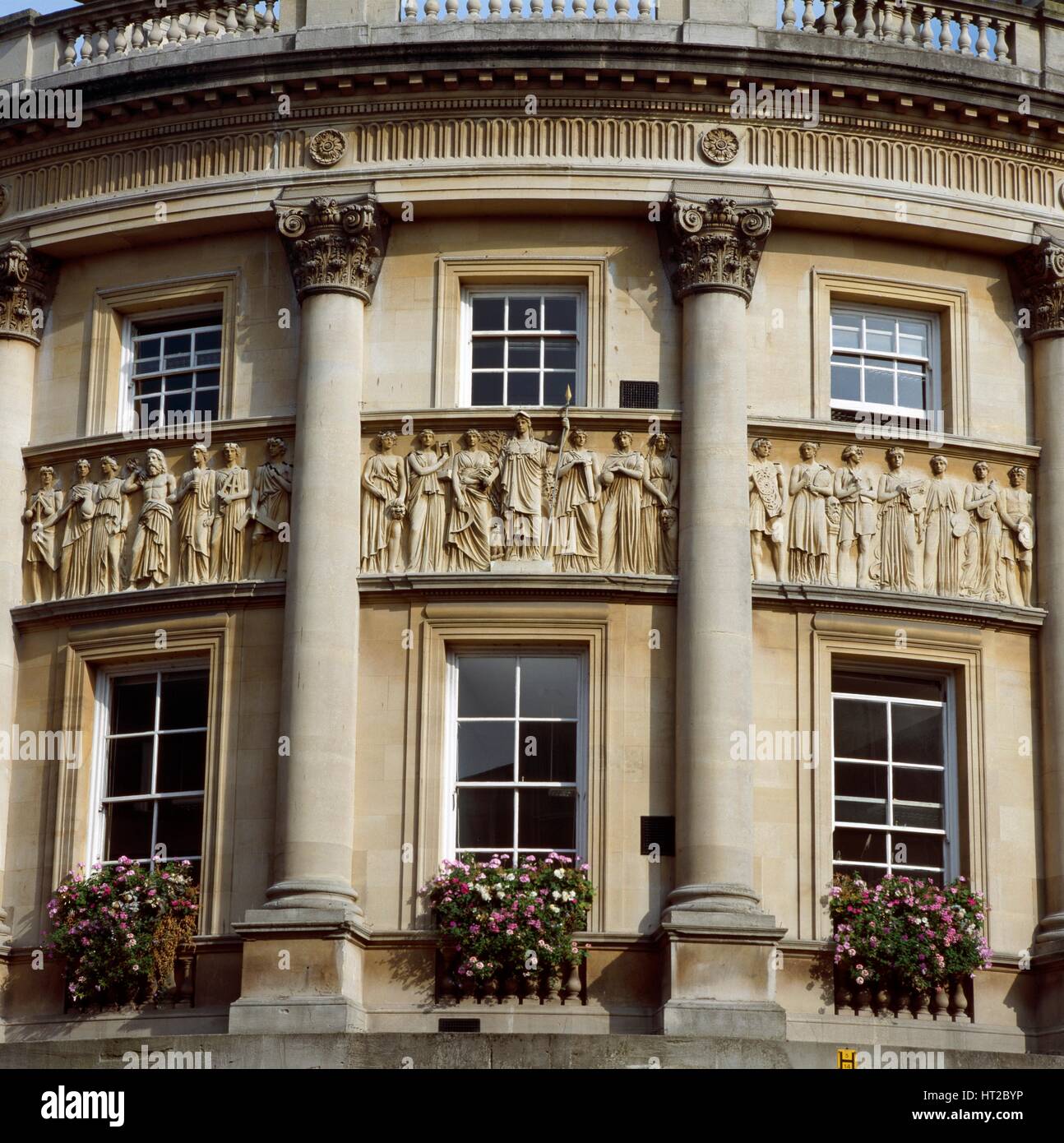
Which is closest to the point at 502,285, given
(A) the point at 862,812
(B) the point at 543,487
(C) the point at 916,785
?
(B) the point at 543,487

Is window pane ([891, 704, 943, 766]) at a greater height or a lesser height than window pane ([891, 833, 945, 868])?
greater

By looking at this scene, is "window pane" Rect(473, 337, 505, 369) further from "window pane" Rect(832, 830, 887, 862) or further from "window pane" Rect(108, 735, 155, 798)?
"window pane" Rect(832, 830, 887, 862)

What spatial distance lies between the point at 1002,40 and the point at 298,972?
12.7 metres

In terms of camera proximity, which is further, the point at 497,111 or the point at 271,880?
the point at 497,111

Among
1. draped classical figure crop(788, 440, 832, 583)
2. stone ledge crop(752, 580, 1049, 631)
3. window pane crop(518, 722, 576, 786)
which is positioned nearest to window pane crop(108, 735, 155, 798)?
window pane crop(518, 722, 576, 786)

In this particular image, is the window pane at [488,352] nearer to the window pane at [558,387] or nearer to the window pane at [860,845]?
the window pane at [558,387]

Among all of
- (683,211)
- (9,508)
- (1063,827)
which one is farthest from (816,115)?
(9,508)

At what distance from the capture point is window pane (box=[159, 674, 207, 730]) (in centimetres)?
2505

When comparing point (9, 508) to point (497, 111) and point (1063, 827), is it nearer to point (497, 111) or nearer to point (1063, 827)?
point (497, 111)

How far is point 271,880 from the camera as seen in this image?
78.0 feet

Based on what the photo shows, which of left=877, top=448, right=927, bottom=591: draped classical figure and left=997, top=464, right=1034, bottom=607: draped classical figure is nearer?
left=877, top=448, right=927, bottom=591: draped classical figure

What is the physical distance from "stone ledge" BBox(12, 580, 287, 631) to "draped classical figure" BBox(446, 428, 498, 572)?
180 centimetres
